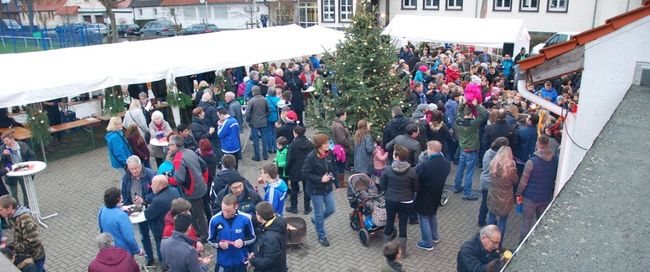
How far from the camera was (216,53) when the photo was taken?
14.2 m

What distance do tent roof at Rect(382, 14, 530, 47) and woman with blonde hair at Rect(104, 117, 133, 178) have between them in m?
13.8

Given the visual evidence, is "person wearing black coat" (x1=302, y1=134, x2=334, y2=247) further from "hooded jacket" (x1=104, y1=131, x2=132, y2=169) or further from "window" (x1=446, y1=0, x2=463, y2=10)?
"window" (x1=446, y1=0, x2=463, y2=10)

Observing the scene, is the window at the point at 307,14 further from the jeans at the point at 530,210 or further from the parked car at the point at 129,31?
the jeans at the point at 530,210

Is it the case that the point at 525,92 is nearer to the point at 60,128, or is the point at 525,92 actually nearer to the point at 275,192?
the point at 275,192

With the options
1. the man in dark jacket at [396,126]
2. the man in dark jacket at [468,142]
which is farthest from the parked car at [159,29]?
the man in dark jacket at [468,142]

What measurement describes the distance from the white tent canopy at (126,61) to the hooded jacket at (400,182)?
20.5ft

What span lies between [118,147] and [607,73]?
7245 millimetres

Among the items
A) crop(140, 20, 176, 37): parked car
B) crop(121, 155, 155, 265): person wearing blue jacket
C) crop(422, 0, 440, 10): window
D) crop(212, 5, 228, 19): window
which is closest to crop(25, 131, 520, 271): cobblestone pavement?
crop(121, 155, 155, 265): person wearing blue jacket

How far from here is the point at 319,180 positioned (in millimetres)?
6891

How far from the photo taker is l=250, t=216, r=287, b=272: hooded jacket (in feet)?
16.3

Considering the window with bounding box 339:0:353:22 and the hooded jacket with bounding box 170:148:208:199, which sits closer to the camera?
the hooded jacket with bounding box 170:148:208:199

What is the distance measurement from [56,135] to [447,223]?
35.0 feet

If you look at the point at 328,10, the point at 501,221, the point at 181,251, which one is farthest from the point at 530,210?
the point at 328,10

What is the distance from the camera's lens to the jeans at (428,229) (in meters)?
6.84
